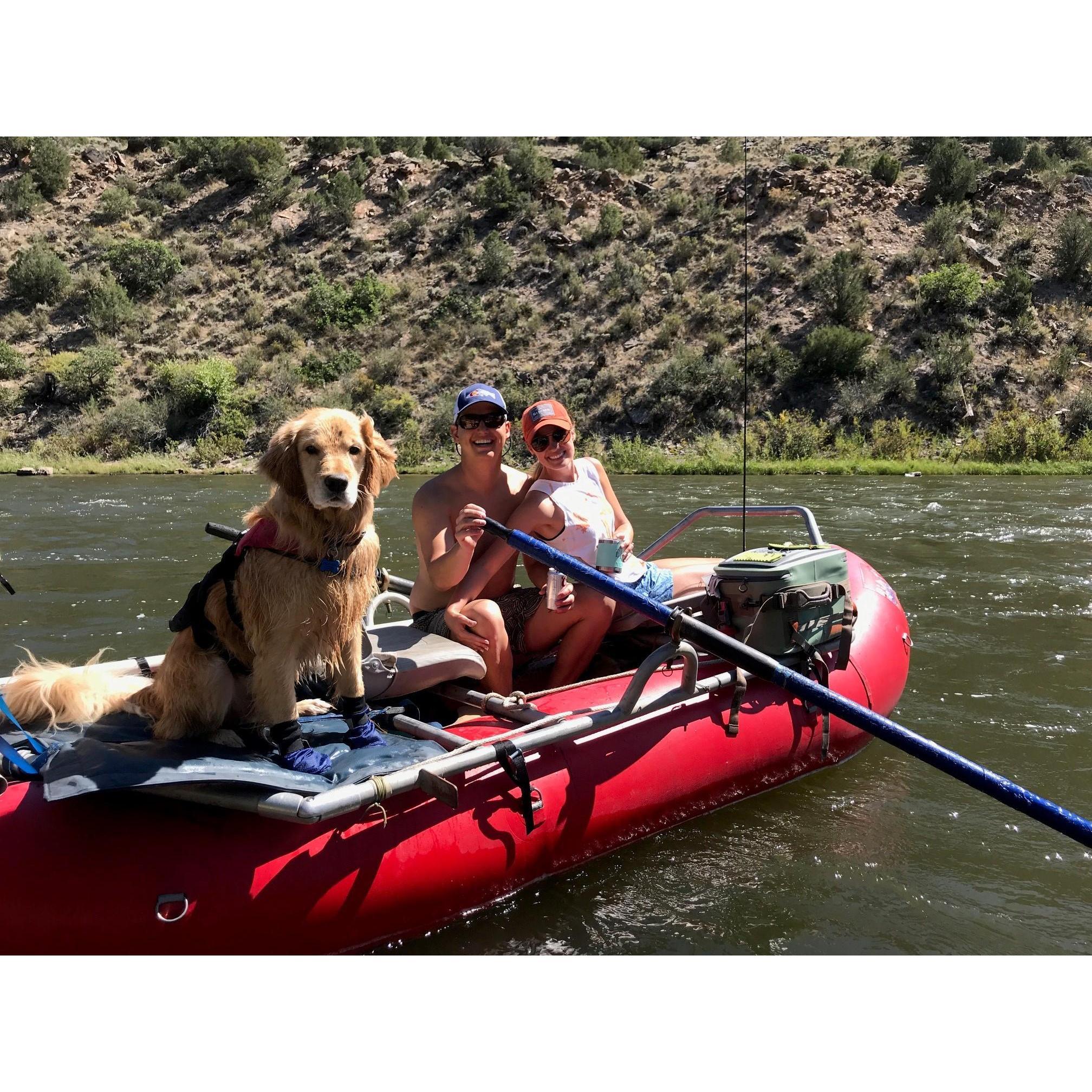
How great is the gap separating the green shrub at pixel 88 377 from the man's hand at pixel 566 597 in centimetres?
2782

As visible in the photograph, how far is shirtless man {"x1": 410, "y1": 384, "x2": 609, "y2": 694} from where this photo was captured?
476cm

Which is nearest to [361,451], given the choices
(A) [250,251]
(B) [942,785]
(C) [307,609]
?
(C) [307,609]

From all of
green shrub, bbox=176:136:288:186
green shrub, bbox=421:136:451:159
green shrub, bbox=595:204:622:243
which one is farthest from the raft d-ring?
green shrub, bbox=421:136:451:159

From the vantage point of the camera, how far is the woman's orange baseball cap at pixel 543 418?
4809 mm

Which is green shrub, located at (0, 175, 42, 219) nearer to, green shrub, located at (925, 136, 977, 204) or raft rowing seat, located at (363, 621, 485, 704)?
green shrub, located at (925, 136, 977, 204)

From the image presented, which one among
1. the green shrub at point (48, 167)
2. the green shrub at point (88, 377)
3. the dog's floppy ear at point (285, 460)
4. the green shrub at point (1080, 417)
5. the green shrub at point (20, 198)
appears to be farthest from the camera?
the green shrub at point (48, 167)

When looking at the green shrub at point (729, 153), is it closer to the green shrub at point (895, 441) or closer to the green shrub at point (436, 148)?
the green shrub at point (436, 148)

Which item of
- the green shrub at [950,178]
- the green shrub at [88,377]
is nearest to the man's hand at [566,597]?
the green shrub at [88,377]

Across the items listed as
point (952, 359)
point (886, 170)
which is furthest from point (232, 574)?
point (886, 170)

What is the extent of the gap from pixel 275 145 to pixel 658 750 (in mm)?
38936

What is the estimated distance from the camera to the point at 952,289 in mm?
28359

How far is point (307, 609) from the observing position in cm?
363

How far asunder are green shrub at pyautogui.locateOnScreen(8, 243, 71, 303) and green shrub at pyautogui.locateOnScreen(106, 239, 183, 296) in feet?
5.61

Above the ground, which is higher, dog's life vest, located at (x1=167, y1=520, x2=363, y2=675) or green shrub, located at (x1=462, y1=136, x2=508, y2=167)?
green shrub, located at (x1=462, y1=136, x2=508, y2=167)
